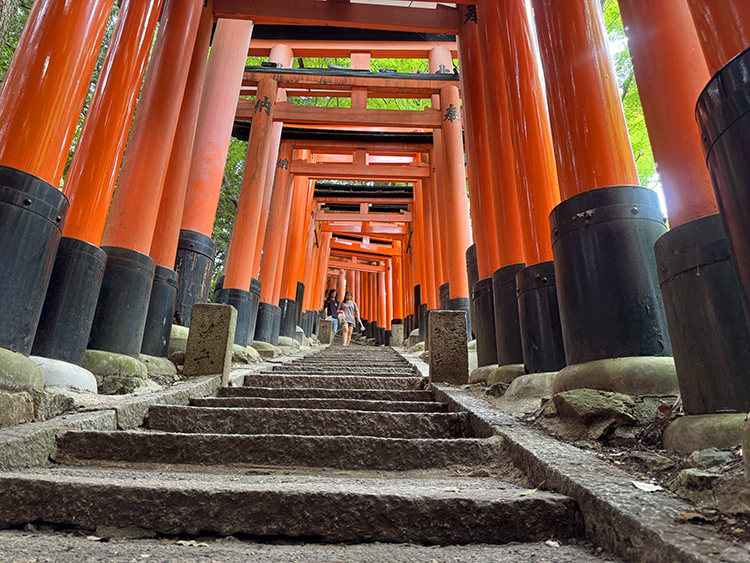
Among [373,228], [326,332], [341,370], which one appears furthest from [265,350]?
[373,228]

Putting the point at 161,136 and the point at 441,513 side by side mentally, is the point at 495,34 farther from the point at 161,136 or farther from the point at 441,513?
the point at 441,513

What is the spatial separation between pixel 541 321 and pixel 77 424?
2891 mm

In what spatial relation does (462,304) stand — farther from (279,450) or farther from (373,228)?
(373,228)

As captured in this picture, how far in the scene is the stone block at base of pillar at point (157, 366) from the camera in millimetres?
3871

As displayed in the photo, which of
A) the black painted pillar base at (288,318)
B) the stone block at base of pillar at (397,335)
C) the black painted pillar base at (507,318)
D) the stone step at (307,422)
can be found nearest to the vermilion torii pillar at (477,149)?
the black painted pillar base at (507,318)

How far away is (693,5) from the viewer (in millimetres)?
1627

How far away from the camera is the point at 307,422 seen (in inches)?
109

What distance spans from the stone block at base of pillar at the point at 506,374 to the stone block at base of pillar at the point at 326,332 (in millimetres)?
10372

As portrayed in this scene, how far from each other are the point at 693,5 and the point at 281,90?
9.70 metres

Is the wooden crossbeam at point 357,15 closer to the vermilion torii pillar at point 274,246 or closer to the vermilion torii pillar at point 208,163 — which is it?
the vermilion torii pillar at point 208,163

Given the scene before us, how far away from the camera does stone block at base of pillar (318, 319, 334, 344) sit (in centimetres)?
1406

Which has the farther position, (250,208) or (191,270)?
(250,208)

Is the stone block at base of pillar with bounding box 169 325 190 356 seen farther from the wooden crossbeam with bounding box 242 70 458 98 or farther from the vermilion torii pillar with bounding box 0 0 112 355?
the wooden crossbeam with bounding box 242 70 458 98

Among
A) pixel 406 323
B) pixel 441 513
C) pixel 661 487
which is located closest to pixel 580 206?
pixel 661 487
